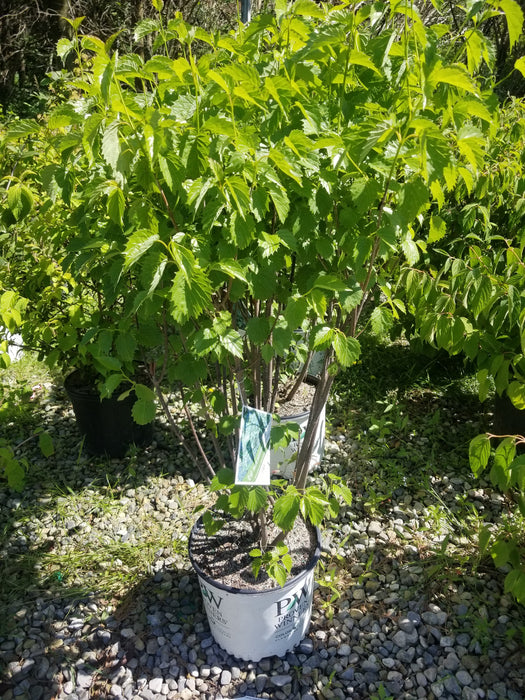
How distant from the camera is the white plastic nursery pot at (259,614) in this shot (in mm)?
1716

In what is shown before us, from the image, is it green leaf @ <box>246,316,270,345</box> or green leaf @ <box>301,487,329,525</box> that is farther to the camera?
green leaf @ <box>301,487,329,525</box>

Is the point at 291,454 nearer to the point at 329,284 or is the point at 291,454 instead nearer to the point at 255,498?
the point at 255,498

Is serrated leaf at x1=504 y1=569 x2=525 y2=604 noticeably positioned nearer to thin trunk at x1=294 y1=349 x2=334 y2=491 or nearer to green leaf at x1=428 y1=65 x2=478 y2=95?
thin trunk at x1=294 y1=349 x2=334 y2=491

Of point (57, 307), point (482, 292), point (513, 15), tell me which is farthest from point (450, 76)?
point (57, 307)

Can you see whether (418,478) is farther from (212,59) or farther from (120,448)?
(212,59)

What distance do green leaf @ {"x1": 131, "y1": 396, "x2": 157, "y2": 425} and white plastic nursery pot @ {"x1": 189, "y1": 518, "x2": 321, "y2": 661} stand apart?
0.55 m

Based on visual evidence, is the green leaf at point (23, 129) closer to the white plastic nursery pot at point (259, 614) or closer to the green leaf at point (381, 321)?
the green leaf at point (381, 321)

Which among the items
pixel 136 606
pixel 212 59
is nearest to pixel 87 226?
pixel 212 59

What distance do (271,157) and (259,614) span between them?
4.52 ft

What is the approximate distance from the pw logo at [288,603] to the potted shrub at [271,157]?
0.42 meters

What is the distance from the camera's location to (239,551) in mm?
1941

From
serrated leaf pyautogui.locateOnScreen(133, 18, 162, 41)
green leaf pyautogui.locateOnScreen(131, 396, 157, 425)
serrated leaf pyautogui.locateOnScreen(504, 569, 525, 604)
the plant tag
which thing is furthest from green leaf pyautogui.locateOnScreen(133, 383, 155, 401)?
serrated leaf pyautogui.locateOnScreen(504, 569, 525, 604)

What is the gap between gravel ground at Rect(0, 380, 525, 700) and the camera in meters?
1.83

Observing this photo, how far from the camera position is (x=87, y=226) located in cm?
150
